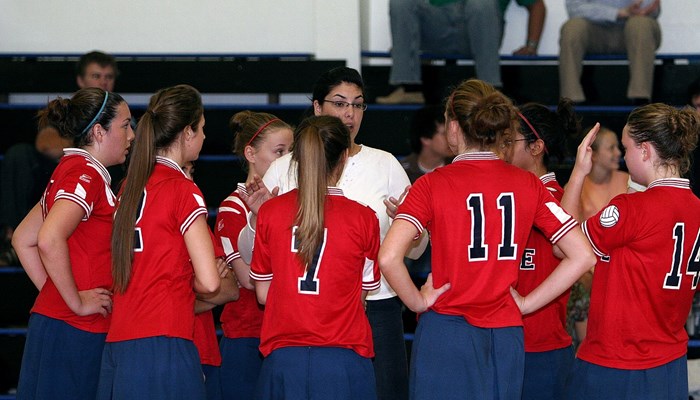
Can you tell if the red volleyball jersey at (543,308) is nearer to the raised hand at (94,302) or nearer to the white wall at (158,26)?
the raised hand at (94,302)

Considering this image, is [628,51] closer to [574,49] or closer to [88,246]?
[574,49]

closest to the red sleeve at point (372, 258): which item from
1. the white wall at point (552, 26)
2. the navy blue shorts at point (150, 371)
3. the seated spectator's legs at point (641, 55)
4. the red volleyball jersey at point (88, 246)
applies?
the navy blue shorts at point (150, 371)

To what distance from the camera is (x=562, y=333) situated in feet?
12.6

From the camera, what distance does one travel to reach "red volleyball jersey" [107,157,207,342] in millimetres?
3268

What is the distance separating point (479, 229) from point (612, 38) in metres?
4.51

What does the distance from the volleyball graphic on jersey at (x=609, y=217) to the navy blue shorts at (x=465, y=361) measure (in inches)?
20.7

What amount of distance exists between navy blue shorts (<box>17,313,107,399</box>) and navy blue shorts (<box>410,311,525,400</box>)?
128cm

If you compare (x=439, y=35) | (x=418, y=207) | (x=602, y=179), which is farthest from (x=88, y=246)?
(x=439, y=35)

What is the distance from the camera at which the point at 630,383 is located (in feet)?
11.1

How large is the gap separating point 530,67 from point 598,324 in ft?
13.6

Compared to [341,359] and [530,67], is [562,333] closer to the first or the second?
[341,359]

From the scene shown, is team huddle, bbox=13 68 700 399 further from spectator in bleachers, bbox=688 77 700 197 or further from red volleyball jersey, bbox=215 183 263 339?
spectator in bleachers, bbox=688 77 700 197

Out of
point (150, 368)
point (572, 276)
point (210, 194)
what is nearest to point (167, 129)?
point (150, 368)

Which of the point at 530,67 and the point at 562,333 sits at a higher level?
the point at 530,67
